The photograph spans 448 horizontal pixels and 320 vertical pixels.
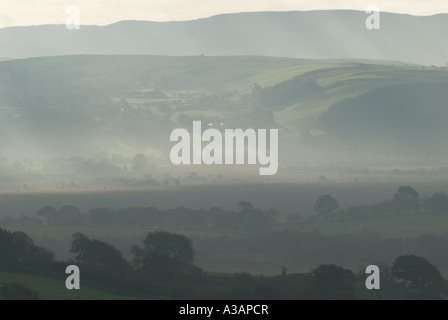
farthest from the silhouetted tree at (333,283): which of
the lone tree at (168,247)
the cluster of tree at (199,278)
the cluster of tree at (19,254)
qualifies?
the cluster of tree at (19,254)

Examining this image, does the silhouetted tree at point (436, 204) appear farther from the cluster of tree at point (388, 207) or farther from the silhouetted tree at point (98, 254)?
the silhouetted tree at point (98, 254)

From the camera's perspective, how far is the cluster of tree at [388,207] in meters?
177

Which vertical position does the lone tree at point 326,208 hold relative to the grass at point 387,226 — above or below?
above

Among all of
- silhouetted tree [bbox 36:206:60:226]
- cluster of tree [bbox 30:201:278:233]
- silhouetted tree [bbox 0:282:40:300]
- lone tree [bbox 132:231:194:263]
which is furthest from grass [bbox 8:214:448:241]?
silhouetted tree [bbox 0:282:40:300]

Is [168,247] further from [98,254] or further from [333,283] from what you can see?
[333,283]

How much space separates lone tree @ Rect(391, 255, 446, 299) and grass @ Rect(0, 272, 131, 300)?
95.2 ft

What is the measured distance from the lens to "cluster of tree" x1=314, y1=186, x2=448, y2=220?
177375 mm

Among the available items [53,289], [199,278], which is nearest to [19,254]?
[53,289]

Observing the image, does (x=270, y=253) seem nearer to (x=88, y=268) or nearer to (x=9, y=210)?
(x=88, y=268)

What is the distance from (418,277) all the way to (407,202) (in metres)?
84.9

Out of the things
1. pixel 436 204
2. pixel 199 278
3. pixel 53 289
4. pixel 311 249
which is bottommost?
pixel 53 289

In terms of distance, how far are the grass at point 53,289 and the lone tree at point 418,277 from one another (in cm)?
2900

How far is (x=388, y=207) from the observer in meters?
183

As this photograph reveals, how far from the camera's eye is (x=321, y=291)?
9262 centimetres
